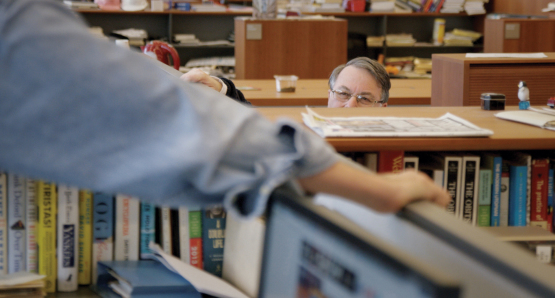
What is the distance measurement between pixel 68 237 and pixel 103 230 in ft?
0.21

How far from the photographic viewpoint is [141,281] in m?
1.01

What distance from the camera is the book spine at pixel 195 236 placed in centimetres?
110

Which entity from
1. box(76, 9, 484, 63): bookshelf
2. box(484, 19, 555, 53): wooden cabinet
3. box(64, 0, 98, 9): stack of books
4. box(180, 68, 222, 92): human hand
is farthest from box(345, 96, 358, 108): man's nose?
box(64, 0, 98, 9): stack of books

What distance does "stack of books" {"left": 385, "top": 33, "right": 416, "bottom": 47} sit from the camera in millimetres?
5699

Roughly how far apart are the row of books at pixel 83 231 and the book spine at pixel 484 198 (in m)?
0.55

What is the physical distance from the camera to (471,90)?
85.9 inches

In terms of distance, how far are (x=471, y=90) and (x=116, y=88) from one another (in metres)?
1.92

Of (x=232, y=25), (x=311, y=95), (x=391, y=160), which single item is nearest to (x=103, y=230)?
(x=391, y=160)

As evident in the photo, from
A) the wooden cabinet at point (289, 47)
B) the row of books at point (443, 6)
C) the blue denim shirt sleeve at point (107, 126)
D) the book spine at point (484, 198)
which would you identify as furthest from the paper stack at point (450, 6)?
the blue denim shirt sleeve at point (107, 126)

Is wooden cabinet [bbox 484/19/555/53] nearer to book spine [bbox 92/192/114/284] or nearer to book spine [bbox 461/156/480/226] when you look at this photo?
book spine [bbox 461/156/480/226]

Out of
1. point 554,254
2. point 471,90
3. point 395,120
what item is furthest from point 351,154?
point 471,90

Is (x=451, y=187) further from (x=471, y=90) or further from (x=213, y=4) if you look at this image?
(x=213, y=4)

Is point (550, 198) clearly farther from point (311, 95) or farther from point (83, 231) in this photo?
point (311, 95)

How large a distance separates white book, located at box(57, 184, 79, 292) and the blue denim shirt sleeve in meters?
0.57
